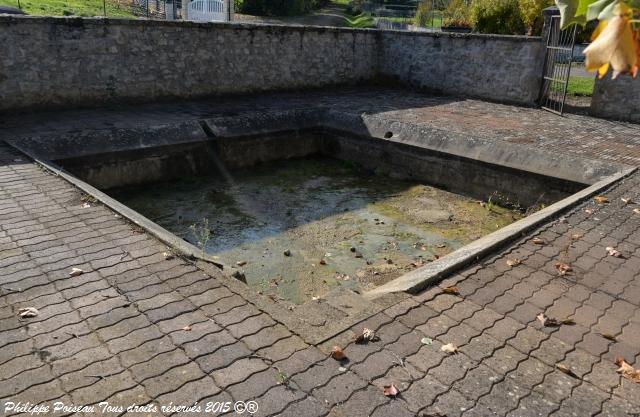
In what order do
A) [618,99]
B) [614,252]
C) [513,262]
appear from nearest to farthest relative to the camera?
1. [513,262]
2. [614,252]
3. [618,99]

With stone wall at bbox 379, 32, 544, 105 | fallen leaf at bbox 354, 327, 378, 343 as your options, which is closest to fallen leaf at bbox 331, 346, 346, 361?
fallen leaf at bbox 354, 327, 378, 343

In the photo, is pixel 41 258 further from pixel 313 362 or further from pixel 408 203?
pixel 408 203

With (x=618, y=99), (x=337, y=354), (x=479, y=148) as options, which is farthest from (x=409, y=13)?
(x=337, y=354)

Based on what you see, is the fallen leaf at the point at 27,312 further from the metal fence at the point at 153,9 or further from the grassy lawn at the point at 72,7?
the metal fence at the point at 153,9

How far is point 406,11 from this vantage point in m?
43.0

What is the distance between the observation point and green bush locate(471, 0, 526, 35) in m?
19.8

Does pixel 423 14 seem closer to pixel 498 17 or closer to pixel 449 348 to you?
pixel 498 17

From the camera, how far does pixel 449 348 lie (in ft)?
10.6

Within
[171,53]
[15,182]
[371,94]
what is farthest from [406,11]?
[15,182]

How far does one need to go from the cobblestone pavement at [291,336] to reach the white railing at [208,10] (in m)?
16.4

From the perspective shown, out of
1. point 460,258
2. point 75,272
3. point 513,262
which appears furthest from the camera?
point 513,262

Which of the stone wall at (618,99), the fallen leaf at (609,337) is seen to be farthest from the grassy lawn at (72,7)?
the fallen leaf at (609,337)

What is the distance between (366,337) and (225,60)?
10.1 meters

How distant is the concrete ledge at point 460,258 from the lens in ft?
13.3
